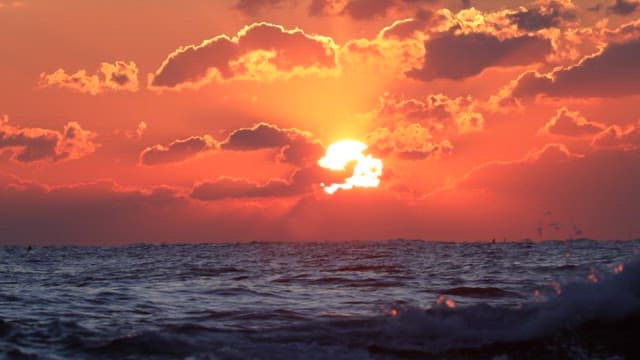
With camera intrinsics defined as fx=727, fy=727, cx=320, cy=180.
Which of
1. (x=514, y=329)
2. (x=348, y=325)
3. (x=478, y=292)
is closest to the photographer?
(x=514, y=329)

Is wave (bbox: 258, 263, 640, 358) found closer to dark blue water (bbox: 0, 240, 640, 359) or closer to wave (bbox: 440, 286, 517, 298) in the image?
dark blue water (bbox: 0, 240, 640, 359)

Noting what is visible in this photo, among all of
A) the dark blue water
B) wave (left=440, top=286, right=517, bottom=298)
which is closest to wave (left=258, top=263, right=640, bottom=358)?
the dark blue water

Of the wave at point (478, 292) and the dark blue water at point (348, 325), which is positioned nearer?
the dark blue water at point (348, 325)

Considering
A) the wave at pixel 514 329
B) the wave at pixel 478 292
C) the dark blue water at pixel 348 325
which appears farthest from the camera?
the wave at pixel 478 292

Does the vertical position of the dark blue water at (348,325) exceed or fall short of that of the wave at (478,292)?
it falls short

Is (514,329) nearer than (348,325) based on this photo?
Yes

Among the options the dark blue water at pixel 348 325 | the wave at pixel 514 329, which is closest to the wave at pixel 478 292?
the dark blue water at pixel 348 325

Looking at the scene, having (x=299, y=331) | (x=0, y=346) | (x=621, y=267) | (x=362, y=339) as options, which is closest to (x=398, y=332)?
(x=362, y=339)

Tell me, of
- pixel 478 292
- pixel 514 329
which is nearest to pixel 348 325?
pixel 514 329

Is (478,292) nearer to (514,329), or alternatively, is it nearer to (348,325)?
(348,325)

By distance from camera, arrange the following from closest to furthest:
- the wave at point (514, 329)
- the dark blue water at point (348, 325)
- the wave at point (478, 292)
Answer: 1. the wave at point (514, 329)
2. the dark blue water at point (348, 325)
3. the wave at point (478, 292)

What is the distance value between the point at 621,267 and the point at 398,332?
7.20 metres

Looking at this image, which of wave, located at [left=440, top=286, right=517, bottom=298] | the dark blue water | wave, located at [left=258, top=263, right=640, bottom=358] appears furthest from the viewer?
wave, located at [left=440, top=286, right=517, bottom=298]

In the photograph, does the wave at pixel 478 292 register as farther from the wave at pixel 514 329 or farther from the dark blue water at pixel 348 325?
the wave at pixel 514 329
